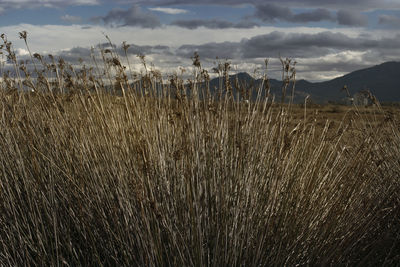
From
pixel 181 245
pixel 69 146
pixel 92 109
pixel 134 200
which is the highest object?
pixel 92 109

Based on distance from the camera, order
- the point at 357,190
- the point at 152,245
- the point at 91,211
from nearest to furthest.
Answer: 1. the point at 152,245
2. the point at 91,211
3. the point at 357,190

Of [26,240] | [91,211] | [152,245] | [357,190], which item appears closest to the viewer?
[152,245]

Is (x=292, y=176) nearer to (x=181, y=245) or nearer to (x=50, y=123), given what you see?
(x=181, y=245)

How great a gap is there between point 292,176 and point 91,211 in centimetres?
148

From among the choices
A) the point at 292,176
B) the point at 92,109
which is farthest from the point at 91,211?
the point at 292,176

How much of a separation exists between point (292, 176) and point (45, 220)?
6.13ft

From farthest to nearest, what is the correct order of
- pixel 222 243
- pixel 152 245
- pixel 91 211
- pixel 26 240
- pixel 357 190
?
pixel 357 190
pixel 26 240
pixel 91 211
pixel 222 243
pixel 152 245

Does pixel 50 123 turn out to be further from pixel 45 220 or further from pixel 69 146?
pixel 45 220

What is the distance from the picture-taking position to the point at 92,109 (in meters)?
3.44

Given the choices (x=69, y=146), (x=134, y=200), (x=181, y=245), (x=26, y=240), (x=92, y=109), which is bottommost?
(x=26, y=240)

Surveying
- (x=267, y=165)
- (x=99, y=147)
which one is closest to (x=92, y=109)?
(x=99, y=147)

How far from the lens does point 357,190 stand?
3340mm

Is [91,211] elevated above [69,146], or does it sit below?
below

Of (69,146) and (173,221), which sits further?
(69,146)
